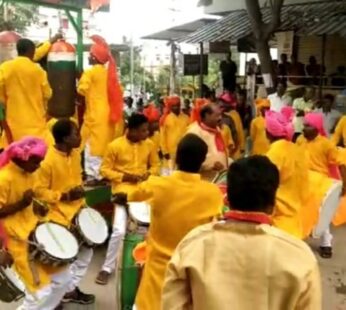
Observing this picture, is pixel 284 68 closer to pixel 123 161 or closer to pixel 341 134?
pixel 341 134

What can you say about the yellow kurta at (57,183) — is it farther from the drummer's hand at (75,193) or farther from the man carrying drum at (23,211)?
the man carrying drum at (23,211)

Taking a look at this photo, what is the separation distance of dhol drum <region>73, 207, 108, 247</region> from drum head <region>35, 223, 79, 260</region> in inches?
10.6

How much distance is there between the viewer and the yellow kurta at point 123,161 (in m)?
6.05

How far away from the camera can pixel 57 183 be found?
5004mm

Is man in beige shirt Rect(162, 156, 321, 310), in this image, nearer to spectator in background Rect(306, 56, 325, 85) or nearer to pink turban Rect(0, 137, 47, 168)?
pink turban Rect(0, 137, 47, 168)

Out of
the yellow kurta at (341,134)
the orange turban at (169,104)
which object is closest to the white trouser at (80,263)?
the yellow kurta at (341,134)

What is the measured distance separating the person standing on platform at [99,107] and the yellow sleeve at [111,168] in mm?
1153

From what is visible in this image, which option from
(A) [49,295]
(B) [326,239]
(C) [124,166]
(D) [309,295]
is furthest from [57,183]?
(B) [326,239]

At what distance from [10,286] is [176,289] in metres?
2.07

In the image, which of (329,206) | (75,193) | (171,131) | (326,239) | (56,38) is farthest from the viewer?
(171,131)

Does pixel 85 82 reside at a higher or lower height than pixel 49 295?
higher

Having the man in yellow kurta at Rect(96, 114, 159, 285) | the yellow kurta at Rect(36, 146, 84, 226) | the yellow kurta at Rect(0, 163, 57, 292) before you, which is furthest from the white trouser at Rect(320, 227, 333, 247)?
the yellow kurta at Rect(0, 163, 57, 292)

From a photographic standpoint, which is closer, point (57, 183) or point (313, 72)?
point (57, 183)

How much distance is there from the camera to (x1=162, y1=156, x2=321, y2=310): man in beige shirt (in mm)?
2285
